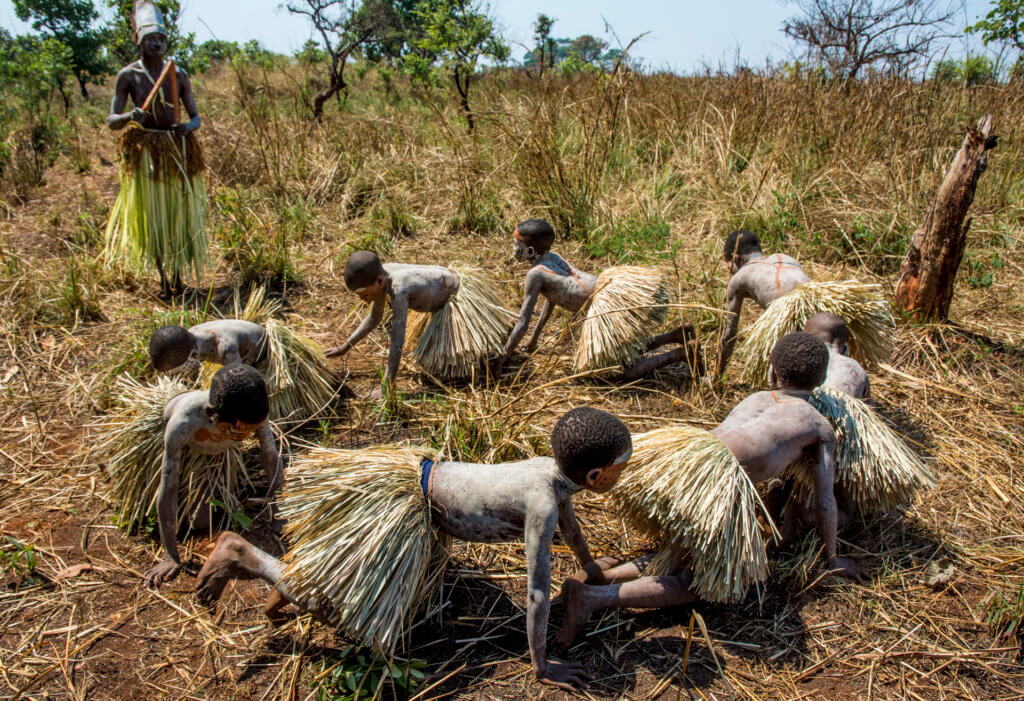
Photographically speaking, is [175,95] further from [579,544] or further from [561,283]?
[579,544]

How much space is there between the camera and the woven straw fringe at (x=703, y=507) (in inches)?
86.3

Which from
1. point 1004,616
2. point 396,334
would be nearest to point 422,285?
point 396,334

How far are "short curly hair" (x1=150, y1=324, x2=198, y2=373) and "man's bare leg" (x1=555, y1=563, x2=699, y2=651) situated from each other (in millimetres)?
1963

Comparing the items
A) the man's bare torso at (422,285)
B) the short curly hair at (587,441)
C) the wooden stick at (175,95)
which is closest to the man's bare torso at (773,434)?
the short curly hair at (587,441)

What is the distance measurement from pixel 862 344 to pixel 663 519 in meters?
1.89

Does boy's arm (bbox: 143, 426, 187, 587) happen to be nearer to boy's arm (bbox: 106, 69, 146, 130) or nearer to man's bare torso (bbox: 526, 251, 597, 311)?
man's bare torso (bbox: 526, 251, 597, 311)

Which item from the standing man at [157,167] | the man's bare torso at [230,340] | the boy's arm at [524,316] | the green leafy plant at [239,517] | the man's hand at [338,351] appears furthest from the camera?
the standing man at [157,167]

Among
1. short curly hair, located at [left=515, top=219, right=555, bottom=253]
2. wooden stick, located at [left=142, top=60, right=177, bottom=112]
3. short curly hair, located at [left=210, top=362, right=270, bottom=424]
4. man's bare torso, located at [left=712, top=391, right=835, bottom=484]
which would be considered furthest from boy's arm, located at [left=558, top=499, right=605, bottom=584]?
wooden stick, located at [left=142, top=60, right=177, bottom=112]

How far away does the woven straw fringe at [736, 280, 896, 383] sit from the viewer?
3.30 meters

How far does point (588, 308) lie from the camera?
4.11 meters

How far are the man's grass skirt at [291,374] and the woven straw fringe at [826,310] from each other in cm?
234

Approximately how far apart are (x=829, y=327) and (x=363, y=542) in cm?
235

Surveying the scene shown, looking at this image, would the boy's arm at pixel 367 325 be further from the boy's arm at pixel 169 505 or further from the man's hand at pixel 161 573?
the man's hand at pixel 161 573

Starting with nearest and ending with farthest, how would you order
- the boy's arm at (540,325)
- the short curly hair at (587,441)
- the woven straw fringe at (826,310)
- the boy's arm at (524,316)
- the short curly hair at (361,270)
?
1. the short curly hair at (587,441)
2. the woven straw fringe at (826,310)
3. the short curly hair at (361,270)
4. the boy's arm at (524,316)
5. the boy's arm at (540,325)
